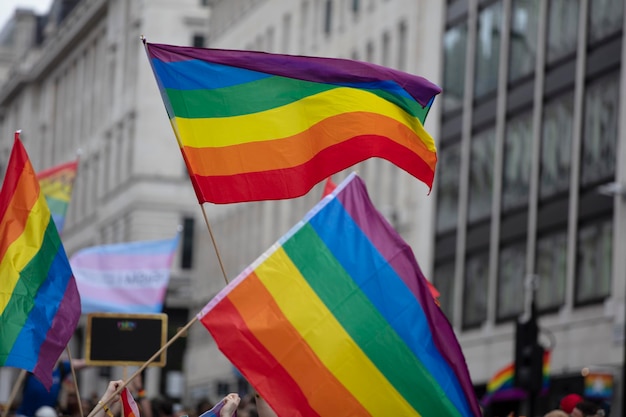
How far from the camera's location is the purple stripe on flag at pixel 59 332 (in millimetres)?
11836

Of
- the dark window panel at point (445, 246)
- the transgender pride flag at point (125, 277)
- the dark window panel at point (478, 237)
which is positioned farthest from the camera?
the dark window panel at point (445, 246)

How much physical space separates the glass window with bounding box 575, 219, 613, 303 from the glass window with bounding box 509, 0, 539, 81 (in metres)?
4.59

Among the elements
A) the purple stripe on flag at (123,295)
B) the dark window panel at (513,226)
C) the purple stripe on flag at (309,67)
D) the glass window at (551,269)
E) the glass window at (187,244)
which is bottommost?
the glass window at (187,244)

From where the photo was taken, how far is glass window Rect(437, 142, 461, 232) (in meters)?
43.2

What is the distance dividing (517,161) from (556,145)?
6.68ft

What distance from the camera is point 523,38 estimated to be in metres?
39.9

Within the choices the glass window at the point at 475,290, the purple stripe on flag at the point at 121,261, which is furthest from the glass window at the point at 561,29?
the purple stripe on flag at the point at 121,261

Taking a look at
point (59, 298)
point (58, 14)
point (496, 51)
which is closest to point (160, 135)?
point (58, 14)

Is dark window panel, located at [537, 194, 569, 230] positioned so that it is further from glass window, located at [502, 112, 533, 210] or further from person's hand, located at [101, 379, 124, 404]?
person's hand, located at [101, 379, 124, 404]

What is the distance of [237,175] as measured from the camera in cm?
1181

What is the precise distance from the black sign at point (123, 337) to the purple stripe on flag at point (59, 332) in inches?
71.6

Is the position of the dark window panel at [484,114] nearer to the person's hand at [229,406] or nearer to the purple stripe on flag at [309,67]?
the purple stripe on flag at [309,67]

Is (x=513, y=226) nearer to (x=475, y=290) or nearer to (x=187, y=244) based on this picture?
(x=475, y=290)

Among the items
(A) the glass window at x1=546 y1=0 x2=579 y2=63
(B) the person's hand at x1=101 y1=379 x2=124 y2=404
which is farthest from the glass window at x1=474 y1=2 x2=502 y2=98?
(B) the person's hand at x1=101 y1=379 x2=124 y2=404
